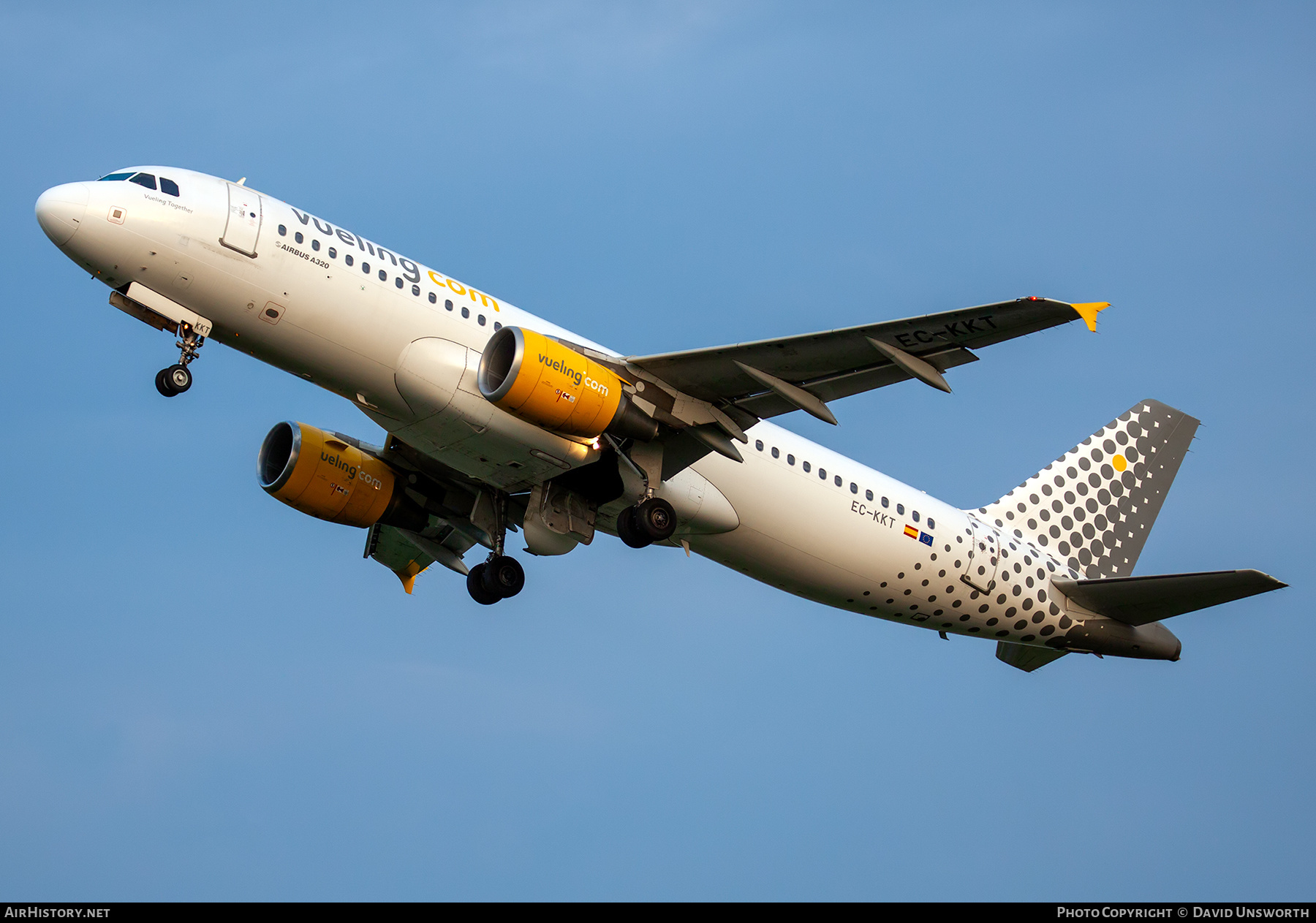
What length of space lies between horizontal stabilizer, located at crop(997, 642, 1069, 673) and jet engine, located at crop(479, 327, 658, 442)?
1277cm

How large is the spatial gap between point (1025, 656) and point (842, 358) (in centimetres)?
1160

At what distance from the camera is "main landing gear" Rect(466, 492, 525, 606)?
31234 millimetres

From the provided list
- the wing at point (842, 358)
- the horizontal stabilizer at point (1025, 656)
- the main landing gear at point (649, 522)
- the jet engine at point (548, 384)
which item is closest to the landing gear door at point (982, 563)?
the horizontal stabilizer at point (1025, 656)

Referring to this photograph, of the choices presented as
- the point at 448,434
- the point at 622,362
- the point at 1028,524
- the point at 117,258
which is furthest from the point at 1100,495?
the point at 117,258

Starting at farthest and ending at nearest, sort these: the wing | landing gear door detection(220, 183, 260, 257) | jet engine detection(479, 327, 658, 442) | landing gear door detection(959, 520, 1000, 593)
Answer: landing gear door detection(959, 520, 1000, 593), jet engine detection(479, 327, 658, 442), landing gear door detection(220, 183, 260, 257), the wing

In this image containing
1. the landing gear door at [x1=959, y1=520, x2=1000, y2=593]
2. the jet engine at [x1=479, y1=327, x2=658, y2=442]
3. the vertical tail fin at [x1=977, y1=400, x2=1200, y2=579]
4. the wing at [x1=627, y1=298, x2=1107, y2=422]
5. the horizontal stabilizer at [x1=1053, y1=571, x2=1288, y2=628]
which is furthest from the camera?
the vertical tail fin at [x1=977, y1=400, x2=1200, y2=579]

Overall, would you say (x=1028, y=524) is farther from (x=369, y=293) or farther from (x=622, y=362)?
(x=369, y=293)

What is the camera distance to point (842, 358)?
84.8 feet

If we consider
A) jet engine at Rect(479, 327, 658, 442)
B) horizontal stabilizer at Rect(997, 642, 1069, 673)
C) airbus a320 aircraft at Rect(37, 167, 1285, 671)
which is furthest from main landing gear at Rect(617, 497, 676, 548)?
horizontal stabilizer at Rect(997, 642, 1069, 673)

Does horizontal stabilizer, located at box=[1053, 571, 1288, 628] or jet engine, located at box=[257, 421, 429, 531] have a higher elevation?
jet engine, located at box=[257, 421, 429, 531]

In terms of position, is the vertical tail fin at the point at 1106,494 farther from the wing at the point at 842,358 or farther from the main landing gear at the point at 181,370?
the main landing gear at the point at 181,370

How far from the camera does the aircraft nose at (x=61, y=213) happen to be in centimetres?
2417

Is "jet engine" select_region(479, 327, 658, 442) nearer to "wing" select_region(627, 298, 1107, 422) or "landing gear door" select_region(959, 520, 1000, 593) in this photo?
"wing" select_region(627, 298, 1107, 422)
